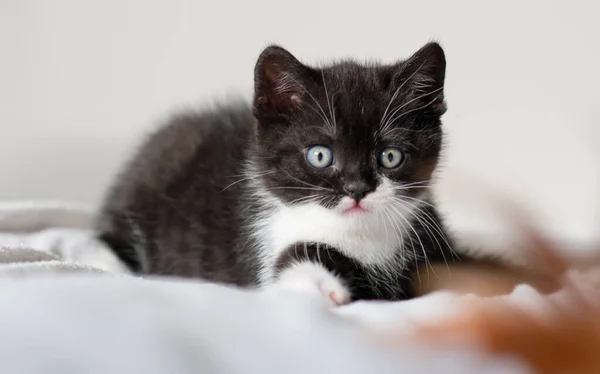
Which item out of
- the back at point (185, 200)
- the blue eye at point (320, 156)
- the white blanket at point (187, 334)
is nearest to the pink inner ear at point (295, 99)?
the blue eye at point (320, 156)

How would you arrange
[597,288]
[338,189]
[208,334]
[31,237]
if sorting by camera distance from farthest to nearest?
[31,237] → [338,189] → [208,334] → [597,288]

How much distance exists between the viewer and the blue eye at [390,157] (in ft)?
3.84

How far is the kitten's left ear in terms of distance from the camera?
1222 millimetres

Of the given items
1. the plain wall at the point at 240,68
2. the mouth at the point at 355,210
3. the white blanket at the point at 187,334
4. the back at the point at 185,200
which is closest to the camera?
the white blanket at the point at 187,334

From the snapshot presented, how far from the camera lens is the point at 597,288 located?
414mm

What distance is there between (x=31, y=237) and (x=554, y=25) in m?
1.57

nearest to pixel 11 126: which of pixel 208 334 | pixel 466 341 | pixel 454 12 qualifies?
pixel 454 12

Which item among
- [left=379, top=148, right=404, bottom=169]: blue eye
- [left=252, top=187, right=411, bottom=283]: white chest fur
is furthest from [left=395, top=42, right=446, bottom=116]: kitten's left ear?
[left=252, top=187, right=411, bottom=283]: white chest fur

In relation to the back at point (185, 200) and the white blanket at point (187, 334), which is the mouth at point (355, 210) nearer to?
the back at point (185, 200)

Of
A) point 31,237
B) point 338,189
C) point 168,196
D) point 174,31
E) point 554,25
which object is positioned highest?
point 554,25

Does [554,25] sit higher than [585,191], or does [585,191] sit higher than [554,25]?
[554,25]

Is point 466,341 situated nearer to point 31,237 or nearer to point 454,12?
point 31,237

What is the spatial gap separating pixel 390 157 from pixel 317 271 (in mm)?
246

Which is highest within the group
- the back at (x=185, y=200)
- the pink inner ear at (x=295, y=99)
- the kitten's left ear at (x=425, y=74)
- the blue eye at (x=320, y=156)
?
the kitten's left ear at (x=425, y=74)
